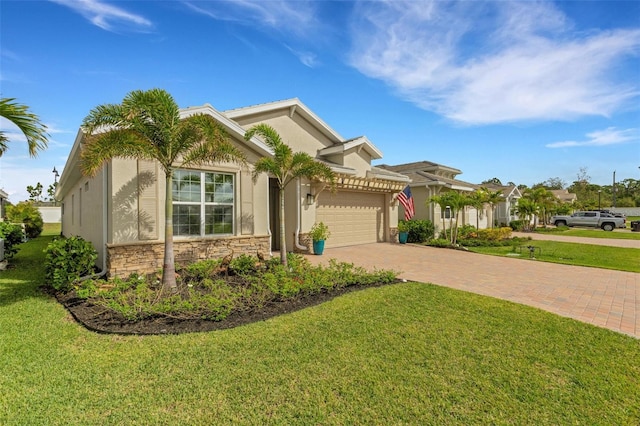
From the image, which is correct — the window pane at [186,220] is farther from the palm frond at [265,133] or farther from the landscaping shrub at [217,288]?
the palm frond at [265,133]

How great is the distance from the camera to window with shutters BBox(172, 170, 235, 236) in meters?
8.78

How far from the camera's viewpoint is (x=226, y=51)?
10.8 meters

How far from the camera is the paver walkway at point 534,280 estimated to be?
609cm

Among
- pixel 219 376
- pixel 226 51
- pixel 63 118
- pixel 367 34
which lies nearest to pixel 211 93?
pixel 226 51

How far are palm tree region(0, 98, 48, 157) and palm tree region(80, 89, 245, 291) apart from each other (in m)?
0.90

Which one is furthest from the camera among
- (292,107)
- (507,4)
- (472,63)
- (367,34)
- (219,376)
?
(292,107)

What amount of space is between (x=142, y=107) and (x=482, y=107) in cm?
1466

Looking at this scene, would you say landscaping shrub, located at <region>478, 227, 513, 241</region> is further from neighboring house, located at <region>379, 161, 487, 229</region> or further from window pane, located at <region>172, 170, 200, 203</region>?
window pane, located at <region>172, 170, 200, 203</region>

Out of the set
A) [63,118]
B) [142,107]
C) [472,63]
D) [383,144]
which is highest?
[472,63]

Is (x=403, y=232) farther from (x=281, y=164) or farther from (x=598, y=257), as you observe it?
(x=281, y=164)

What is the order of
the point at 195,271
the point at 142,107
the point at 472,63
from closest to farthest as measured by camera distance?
the point at 142,107 → the point at 195,271 → the point at 472,63

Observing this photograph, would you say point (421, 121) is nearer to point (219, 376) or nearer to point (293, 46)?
point (293, 46)

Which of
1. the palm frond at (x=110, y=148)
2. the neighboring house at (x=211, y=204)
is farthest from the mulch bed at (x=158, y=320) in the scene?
the palm frond at (x=110, y=148)

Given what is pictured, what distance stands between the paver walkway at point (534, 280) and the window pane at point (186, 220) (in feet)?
15.0
